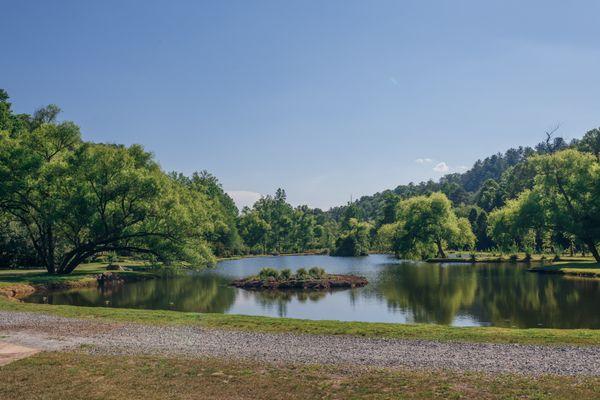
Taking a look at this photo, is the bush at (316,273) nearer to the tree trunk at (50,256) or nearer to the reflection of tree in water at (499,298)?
the reflection of tree in water at (499,298)

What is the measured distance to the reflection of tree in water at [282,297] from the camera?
115 ft

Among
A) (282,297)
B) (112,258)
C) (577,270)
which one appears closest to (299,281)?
(282,297)

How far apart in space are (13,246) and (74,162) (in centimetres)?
1525

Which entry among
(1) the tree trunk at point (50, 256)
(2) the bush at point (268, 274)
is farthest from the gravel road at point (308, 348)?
(1) the tree trunk at point (50, 256)

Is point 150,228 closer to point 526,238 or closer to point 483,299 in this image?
point 483,299

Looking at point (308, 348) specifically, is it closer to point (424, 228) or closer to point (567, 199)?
point (567, 199)

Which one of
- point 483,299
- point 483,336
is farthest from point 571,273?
point 483,336

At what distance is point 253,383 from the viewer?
41.8ft

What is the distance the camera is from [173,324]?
22.1 metres

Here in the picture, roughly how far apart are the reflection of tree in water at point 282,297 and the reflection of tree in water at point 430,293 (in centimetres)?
584

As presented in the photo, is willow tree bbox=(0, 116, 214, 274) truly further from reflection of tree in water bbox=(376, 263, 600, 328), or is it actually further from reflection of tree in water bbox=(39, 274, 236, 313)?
reflection of tree in water bbox=(376, 263, 600, 328)

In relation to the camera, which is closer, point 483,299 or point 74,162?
point 483,299

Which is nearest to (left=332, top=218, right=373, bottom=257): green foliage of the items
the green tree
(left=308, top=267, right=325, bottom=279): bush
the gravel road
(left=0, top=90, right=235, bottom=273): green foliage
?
the green tree

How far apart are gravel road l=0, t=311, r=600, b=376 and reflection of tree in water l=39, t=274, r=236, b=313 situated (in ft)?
40.2
